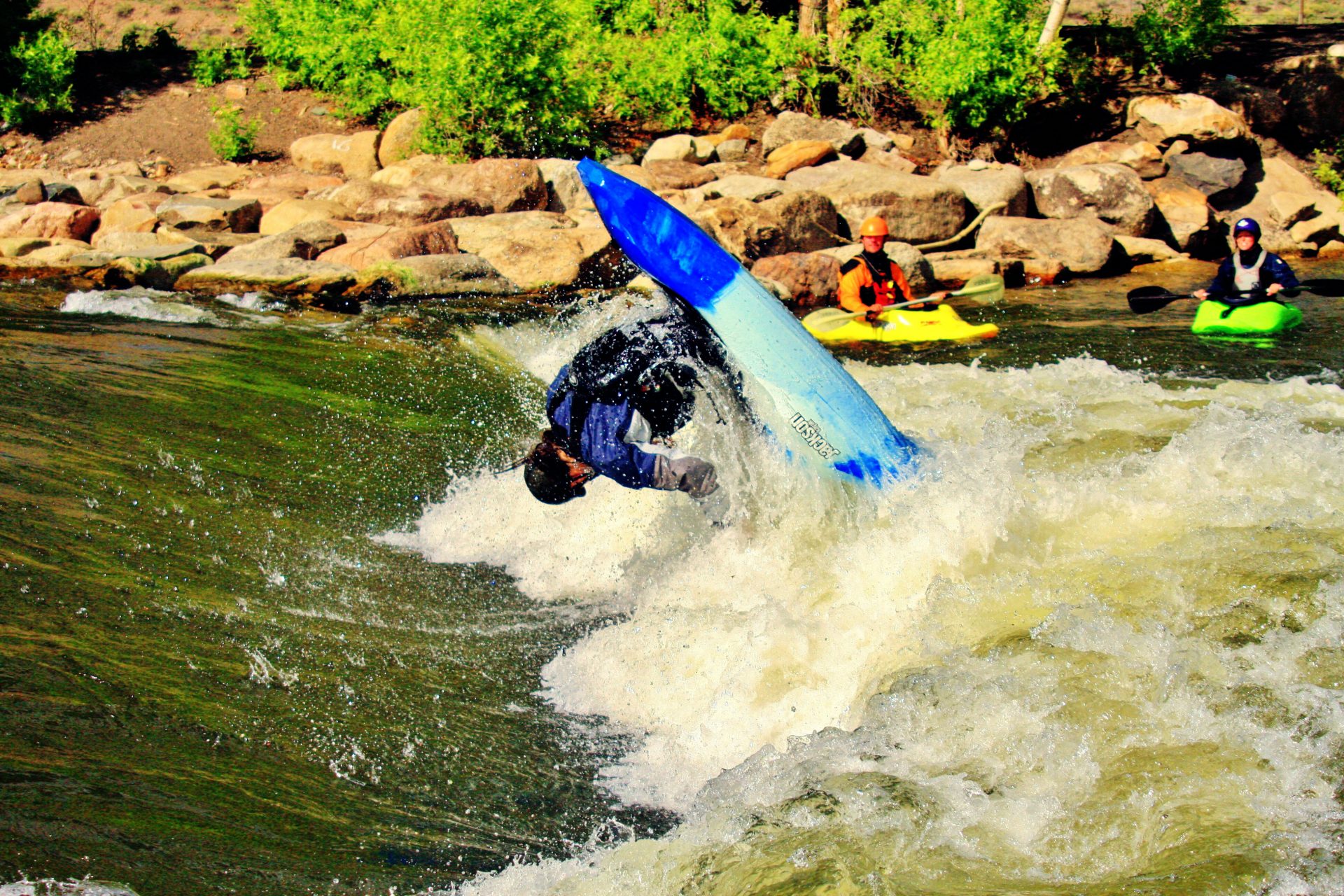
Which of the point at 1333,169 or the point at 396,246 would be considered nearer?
the point at 396,246

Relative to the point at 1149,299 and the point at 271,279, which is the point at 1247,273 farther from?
the point at 271,279

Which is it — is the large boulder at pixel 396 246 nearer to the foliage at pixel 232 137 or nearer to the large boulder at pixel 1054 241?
the foliage at pixel 232 137

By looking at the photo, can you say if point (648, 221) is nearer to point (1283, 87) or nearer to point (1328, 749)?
point (1328, 749)

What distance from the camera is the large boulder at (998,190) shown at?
1290 cm

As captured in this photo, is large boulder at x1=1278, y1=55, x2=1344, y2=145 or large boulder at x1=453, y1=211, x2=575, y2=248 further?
large boulder at x1=1278, y1=55, x2=1344, y2=145

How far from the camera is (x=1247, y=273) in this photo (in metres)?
9.15

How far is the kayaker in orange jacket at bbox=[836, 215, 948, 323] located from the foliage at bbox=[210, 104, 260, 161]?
33.5 ft

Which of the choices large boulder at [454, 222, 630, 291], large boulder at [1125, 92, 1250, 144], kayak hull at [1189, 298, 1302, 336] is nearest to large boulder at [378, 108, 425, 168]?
large boulder at [454, 222, 630, 291]

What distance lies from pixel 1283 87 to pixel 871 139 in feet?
20.5

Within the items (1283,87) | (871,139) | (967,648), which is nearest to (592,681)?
(967,648)

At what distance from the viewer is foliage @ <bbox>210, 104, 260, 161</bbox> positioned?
14.9m

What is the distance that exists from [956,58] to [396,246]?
9.33 metres

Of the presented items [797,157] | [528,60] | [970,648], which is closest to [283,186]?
[528,60]

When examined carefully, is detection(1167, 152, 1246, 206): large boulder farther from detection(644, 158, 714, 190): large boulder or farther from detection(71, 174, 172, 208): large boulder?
detection(71, 174, 172, 208): large boulder
